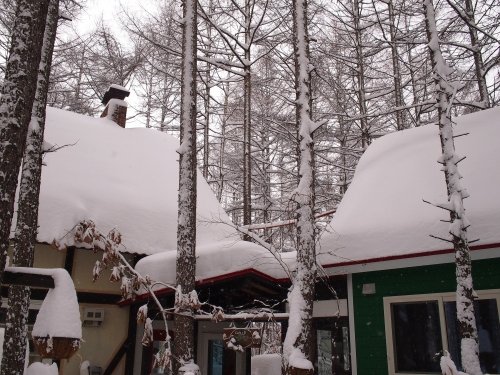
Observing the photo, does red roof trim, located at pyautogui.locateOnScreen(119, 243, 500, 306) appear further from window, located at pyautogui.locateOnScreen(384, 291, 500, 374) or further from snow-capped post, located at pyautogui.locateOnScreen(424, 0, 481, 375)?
window, located at pyautogui.locateOnScreen(384, 291, 500, 374)

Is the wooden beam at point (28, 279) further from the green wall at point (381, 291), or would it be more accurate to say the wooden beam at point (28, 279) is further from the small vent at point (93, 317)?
the small vent at point (93, 317)

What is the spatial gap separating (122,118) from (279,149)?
781cm

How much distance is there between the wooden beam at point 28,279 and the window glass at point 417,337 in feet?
20.7

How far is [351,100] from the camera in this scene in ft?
57.6

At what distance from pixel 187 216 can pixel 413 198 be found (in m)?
4.05

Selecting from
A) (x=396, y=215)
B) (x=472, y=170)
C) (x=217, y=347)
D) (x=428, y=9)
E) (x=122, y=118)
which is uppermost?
(x=122, y=118)

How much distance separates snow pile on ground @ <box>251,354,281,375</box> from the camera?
28.0 ft

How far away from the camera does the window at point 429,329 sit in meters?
6.91

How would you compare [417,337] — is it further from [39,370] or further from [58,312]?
[58,312]

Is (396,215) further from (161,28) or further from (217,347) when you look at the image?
(161,28)

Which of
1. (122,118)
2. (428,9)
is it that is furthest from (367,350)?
(122,118)

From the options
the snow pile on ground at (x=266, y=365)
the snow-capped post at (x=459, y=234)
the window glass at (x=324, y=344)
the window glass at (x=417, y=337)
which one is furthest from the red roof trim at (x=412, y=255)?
the snow pile on ground at (x=266, y=365)

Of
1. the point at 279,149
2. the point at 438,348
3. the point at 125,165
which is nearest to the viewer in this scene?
the point at 438,348

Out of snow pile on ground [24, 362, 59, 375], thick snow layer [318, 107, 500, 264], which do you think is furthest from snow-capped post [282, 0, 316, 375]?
→ snow pile on ground [24, 362, 59, 375]
